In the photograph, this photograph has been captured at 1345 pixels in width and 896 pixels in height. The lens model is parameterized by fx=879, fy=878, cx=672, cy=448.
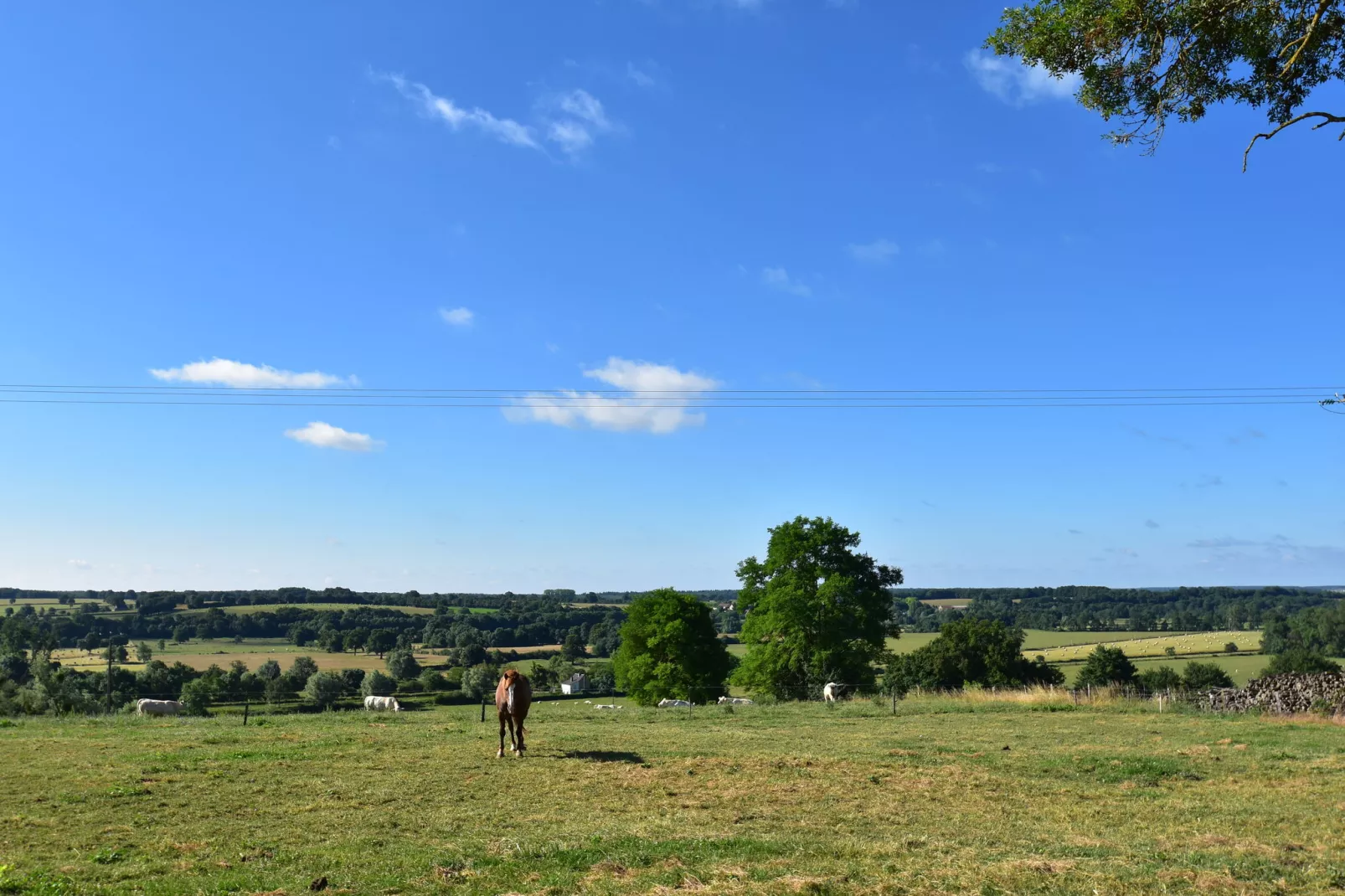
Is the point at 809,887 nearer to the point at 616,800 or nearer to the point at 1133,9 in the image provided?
the point at 616,800

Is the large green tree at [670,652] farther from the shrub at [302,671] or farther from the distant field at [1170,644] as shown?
the distant field at [1170,644]

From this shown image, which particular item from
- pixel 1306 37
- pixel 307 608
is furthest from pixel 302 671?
pixel 1306 37

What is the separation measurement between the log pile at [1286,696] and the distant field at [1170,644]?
59553 millimetres

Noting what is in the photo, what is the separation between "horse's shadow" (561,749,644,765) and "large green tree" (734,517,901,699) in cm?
3121

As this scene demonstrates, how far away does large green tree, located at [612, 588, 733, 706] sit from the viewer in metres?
56.5

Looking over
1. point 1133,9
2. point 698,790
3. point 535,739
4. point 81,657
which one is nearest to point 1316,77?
point 1133,9

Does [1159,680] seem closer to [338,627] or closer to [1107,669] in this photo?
[1107,669]

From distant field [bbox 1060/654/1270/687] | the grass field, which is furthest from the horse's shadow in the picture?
distant field [bbox 1060/654/1270/687]

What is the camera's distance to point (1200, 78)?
12.0 m

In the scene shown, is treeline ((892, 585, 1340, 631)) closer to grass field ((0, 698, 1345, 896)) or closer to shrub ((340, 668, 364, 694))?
shrub ((340, 668, 364, 694))

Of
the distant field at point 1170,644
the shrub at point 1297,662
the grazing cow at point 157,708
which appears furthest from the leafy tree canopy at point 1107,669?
the grazing cow at point 157,708

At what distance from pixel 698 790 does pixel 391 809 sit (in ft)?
17.5

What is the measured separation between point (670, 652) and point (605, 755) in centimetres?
3728

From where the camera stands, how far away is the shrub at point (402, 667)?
8501 centimetres
